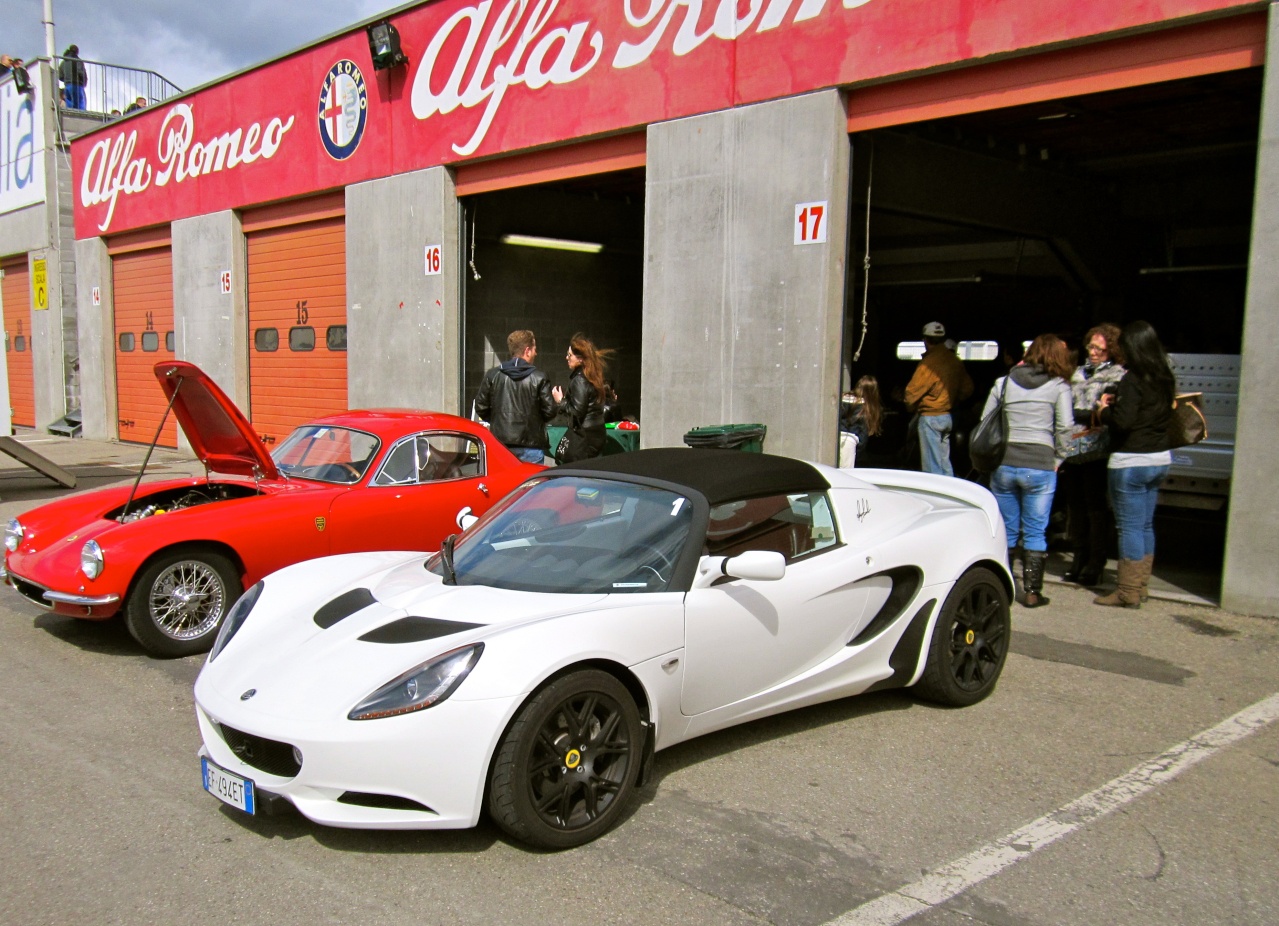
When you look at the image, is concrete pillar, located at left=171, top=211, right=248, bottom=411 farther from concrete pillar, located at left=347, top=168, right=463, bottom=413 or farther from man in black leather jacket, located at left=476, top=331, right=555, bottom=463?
man in black leather jacket, located at left=476, top=331, right=555, bottom=463

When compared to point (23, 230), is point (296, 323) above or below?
below

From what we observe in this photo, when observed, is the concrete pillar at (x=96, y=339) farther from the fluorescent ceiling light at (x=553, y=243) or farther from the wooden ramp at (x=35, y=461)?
the fluorescent ceiling light at (x=553, y=243)

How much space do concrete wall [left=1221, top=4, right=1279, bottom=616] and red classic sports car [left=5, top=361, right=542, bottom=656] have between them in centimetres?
485

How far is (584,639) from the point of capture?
11.8ft

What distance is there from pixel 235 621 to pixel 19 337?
22.8 metres

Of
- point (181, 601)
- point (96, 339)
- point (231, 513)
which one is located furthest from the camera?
point (96, 339)

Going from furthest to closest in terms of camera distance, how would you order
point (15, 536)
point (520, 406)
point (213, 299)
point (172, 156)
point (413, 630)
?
1. point (172, 156)
2. point (213, 299)
3. point (520, 406)
4. point (15, 536)
5. point (413, 630)

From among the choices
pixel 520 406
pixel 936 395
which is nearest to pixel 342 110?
pixel 520 406

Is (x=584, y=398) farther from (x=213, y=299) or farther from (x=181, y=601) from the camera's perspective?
(x=213, y=299)

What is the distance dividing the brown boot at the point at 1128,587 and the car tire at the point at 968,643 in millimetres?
2286

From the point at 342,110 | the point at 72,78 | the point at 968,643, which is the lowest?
the point at 968,643

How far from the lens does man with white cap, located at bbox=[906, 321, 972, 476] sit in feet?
30.2

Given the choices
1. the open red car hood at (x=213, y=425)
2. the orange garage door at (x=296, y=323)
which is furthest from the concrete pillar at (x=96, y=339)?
the open red car hood at (x=213, y=425)

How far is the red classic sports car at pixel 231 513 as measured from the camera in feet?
18.8
